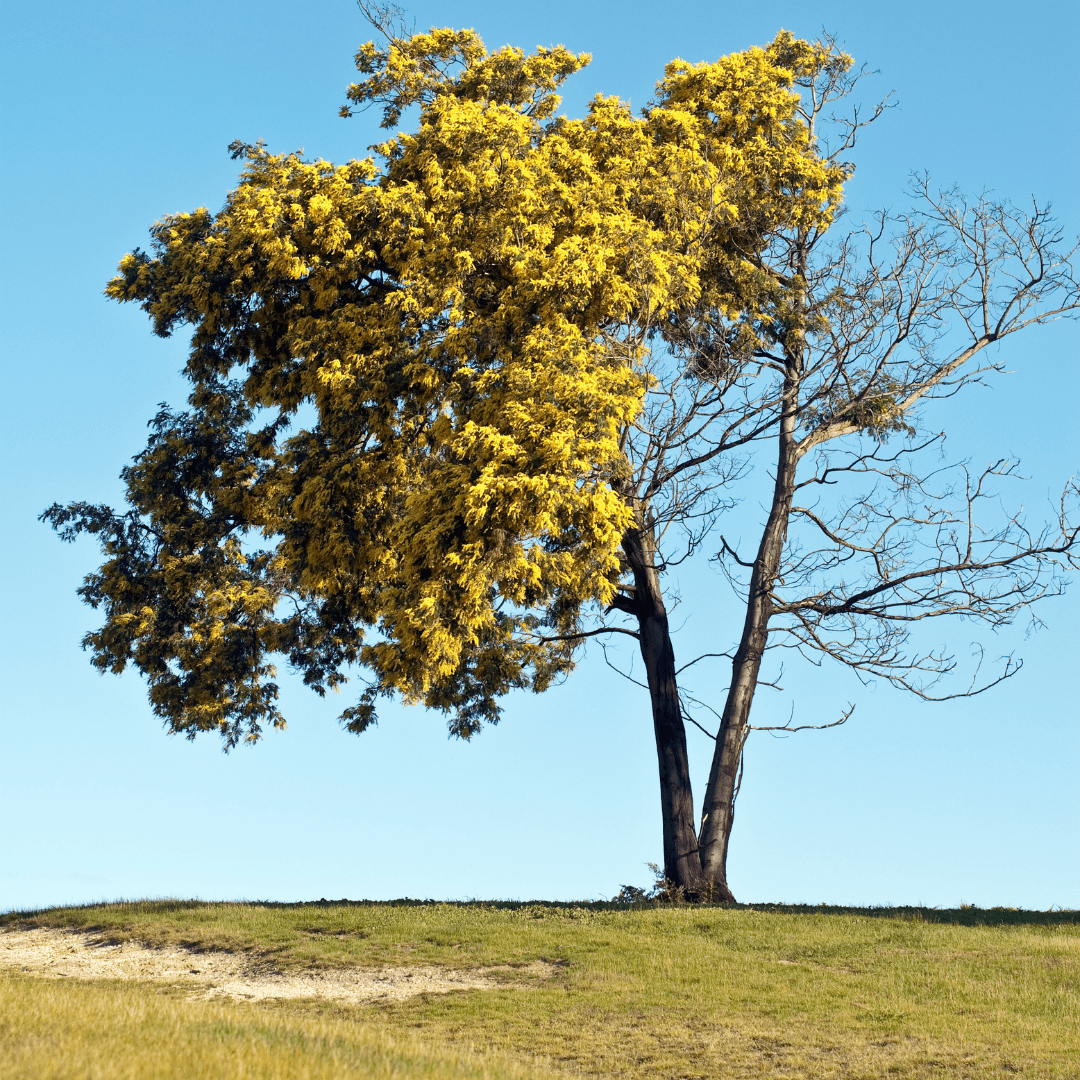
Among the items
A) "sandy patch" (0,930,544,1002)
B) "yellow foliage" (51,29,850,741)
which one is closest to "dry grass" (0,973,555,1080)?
"sandy patch" (0,930,544,1002)

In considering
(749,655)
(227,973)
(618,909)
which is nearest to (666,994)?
(618,909)

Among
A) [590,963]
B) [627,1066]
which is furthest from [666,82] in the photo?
[627,1066]

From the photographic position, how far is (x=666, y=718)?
2088 cm

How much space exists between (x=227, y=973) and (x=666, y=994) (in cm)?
588

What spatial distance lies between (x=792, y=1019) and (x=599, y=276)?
10.8 meters

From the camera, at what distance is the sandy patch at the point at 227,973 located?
14.2 m

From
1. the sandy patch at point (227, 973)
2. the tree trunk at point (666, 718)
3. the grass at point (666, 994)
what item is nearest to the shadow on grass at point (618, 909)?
the grass at point (666, 994)

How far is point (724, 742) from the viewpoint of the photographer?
2094 centimetres

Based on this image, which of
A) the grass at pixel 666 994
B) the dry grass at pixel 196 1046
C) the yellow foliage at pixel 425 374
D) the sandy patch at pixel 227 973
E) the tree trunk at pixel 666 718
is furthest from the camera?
the tree trunk at pixel 666 718

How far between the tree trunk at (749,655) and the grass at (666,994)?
1.95m

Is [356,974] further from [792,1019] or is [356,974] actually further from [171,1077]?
[171,1077]

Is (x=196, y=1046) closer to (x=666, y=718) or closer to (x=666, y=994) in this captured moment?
(x=666, y=994)

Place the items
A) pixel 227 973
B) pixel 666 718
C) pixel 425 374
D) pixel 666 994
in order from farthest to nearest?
pixel 666 718 < pixel 425 374 < pixel 227 973 < pixel 666 994

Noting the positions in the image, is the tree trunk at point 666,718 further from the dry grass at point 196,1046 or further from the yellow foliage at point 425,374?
the dry grass at point 196,1046
